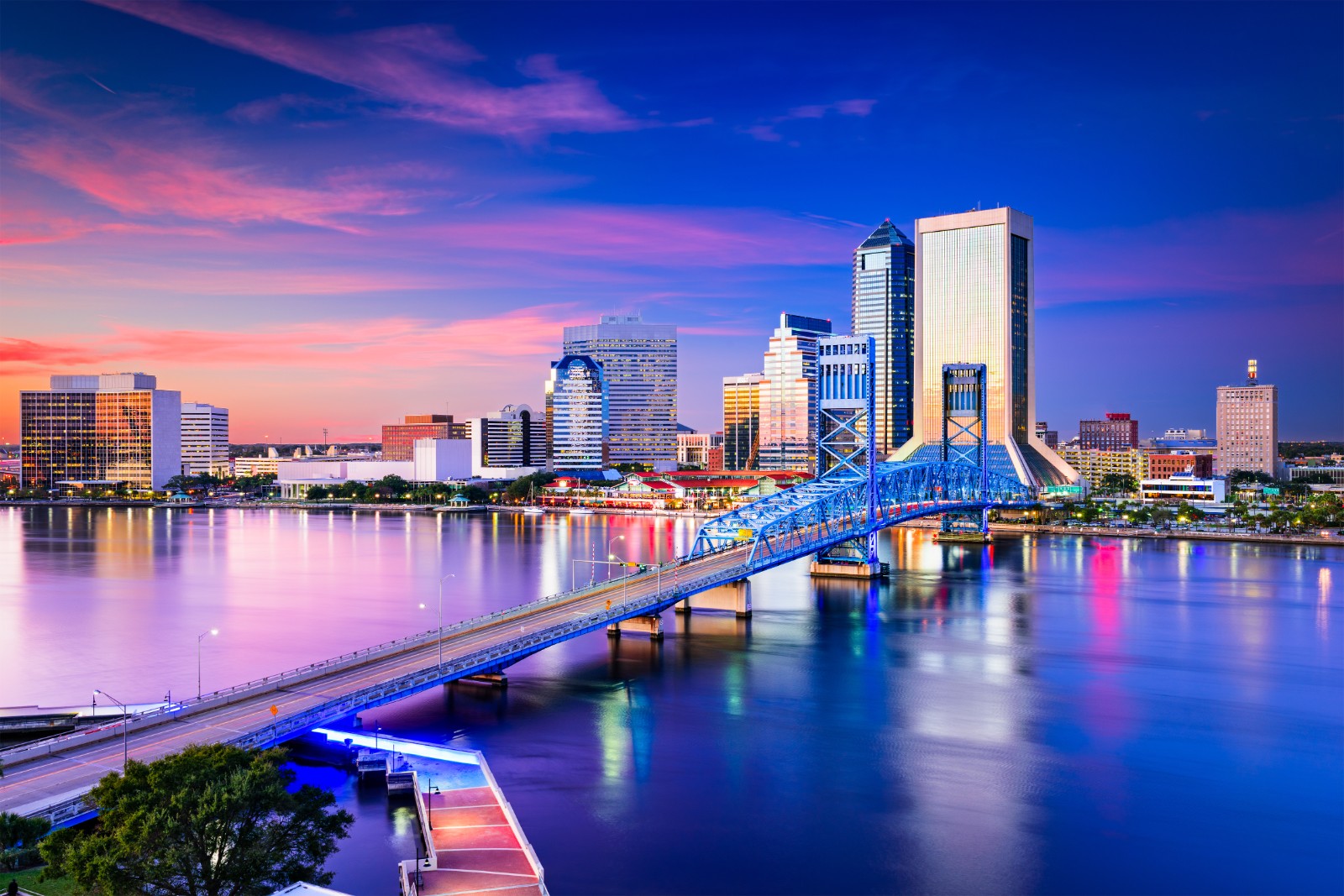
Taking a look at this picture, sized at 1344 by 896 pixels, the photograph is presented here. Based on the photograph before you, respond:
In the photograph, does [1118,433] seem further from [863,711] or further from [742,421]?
[863,711]

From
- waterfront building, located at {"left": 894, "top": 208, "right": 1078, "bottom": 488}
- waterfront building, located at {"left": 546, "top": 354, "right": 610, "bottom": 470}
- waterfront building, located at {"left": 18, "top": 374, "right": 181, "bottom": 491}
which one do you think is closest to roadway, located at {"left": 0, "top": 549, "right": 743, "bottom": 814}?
waterfront building, located at {"left": 894, "top": 208, "right": 1078, "bottom": 488}

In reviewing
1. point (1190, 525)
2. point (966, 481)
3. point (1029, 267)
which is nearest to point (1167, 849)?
point (966, 481)

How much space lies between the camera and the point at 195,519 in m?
111

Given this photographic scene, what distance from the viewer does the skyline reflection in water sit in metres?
19.2

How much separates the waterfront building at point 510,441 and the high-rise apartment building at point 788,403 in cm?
3845

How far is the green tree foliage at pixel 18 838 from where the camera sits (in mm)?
15239

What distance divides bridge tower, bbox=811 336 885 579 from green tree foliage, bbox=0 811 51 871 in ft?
148

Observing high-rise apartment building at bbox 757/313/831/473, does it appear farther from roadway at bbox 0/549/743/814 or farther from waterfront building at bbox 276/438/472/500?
roadway at bbox 0/549/743/814

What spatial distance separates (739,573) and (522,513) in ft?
274

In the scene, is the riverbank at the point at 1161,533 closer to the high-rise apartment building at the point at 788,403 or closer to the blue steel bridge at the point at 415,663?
the blue steel bridge at the point at 415,663

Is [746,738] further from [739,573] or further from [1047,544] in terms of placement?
[1047,544]

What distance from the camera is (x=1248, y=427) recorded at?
150m

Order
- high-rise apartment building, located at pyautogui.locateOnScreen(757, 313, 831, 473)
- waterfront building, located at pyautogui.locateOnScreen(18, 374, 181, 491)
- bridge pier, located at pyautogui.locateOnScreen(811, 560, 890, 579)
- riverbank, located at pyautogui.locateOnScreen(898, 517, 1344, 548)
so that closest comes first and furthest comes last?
bridge pier, located at pyautogui.locateOnScreen(811, 560, 890, 579) < riverbank, located at pyautogui.locateOnScreen(898, 517, 1344, 548) < high-rise apartment building, located at pyautogui.locateOnScreen(757, 313, 831, 473) < waterfront building, located at pyautogui.locateOnScreen(18, 374, 181, 491)

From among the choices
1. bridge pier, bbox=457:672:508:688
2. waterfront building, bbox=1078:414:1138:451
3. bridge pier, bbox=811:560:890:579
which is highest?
waterfront building, bbox=1078:414:1138:451
